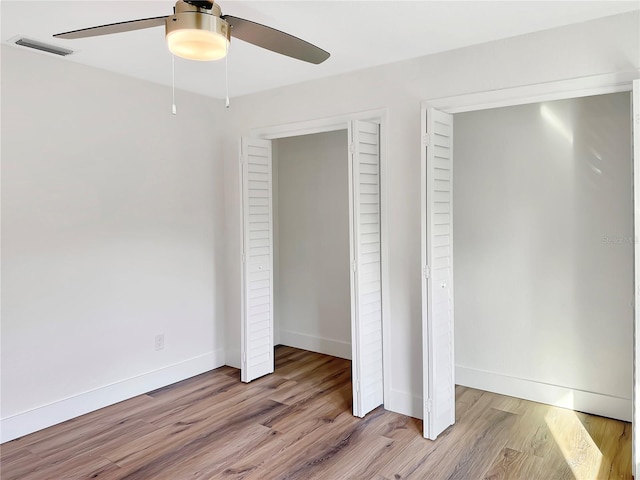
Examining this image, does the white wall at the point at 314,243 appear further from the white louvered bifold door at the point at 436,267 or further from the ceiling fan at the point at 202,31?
the ceiling fan at the point at 202,31

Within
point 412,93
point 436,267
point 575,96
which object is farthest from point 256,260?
point 575,96

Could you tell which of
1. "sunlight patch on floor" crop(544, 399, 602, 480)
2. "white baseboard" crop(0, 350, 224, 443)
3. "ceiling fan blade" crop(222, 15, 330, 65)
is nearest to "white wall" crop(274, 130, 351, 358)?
"white baseboard" crop(0, 350, 224, 443)

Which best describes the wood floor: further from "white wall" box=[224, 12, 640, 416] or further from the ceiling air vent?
the ceiling air vent

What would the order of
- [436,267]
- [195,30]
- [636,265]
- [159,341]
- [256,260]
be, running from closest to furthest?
1. [195,30]
2. [636,265]
3. [436,267]
4. [159,341]
5. [256,260]

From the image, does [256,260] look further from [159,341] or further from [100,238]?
[100,238]

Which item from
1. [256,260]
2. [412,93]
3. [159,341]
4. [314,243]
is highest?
[412,93]

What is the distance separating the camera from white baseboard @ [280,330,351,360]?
14.3 ft

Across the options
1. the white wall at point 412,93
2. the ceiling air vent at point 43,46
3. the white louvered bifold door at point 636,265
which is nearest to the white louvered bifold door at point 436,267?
the white wall at point 412,93

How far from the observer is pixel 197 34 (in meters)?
1.58

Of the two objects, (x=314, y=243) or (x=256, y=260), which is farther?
(x=314, y=243)

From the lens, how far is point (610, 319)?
9.87 ft

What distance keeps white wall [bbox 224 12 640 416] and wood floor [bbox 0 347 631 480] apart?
45 centimetres

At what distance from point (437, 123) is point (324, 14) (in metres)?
0.93

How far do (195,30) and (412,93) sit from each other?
1.78m
